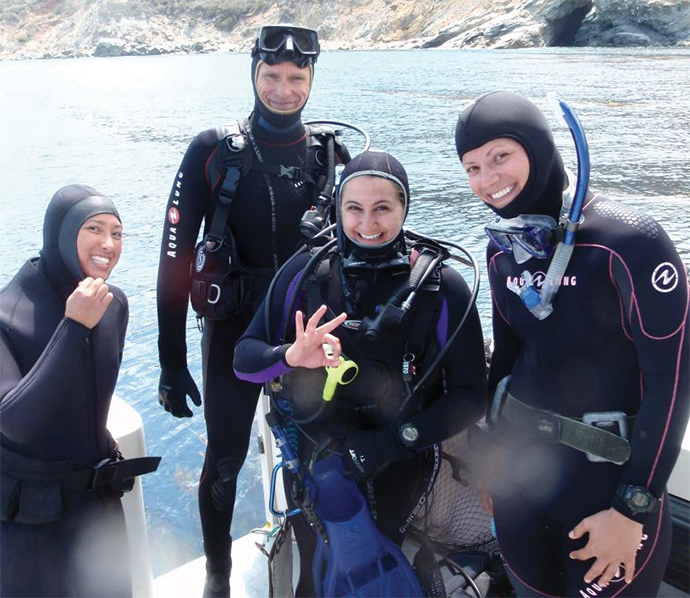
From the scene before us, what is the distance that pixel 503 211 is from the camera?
1.53m

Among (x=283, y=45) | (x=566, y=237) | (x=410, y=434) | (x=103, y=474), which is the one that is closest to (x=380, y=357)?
(x=410, y=434)

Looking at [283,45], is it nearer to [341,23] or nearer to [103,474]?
[103,474]

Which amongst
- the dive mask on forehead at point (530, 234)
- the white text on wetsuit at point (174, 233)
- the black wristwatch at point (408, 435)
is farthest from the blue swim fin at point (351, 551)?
the white text on wetsuit at point (174, 233)

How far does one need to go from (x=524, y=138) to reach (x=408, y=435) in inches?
30.3

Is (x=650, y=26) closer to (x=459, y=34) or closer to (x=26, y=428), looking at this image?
(x=459, y=34)

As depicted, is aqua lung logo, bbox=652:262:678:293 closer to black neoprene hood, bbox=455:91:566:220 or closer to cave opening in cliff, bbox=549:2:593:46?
black neoprene hood, bbox=455:91:566:220

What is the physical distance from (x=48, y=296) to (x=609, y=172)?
10.8 metres

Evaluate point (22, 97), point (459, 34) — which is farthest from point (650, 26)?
point (22, 97)

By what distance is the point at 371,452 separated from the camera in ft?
5.28

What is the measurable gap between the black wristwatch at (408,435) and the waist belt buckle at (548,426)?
30cm

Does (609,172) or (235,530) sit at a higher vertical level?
(609,172)

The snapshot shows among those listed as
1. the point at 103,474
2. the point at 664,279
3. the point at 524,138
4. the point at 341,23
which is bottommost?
the point at 103,474

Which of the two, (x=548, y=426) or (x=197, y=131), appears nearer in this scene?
(x=548, y=426)

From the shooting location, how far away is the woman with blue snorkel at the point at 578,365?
4.42 ft
